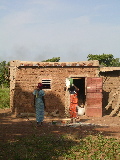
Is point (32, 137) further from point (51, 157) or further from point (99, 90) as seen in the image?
point (99, 90)

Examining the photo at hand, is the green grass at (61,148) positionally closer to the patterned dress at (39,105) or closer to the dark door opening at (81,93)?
the patterned dress at (39,105)

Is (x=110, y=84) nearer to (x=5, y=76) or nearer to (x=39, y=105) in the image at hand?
(x=5, y=76)

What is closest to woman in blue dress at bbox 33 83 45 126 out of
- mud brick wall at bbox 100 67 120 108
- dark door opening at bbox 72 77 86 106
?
mud brick wall at bbox 100 67 120 108

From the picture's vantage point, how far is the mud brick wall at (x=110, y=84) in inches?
661

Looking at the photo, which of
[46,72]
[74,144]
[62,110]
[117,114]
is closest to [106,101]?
[117,114]

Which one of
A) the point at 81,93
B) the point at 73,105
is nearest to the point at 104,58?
the point at 81,93

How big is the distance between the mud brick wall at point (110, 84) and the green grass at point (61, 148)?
8438 mm

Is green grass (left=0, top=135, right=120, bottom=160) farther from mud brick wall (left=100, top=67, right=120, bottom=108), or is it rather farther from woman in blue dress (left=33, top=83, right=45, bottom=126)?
mud brick wall (left=100, top=67, right=120, bottom=108)

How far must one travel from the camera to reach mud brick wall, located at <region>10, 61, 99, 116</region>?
15.7 meters

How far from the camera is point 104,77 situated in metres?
16.7

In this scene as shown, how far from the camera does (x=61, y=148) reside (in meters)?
7.05

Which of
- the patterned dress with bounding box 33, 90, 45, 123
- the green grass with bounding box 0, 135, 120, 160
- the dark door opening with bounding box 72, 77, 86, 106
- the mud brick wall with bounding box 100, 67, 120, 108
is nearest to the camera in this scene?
the green grass with bounding box 0, 135, 120, 160

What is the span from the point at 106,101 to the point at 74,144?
31.5 feet

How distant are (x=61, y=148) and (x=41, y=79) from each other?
358 inches
